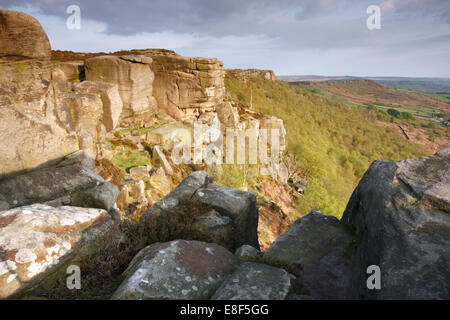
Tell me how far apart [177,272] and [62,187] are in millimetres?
2732

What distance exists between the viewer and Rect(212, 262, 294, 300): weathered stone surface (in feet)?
7.50

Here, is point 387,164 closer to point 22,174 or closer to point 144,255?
point 144,255

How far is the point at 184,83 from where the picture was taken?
15.4m

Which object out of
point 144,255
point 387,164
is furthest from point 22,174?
point 387,164

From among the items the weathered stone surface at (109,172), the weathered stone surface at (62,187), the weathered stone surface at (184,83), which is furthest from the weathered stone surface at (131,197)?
the weathered stone surface at (184,83)

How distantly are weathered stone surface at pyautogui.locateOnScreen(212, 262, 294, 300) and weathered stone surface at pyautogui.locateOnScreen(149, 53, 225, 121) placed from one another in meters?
13.8

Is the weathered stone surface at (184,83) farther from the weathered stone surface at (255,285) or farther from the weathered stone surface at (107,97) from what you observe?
the weathered stone surface at (255,285)

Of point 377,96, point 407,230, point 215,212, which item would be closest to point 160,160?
point 215,212

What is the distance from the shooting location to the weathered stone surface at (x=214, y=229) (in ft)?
13.3

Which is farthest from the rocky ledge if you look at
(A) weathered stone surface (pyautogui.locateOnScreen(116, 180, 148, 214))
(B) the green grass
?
(B) the green grass

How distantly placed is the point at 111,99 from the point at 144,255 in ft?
34.4

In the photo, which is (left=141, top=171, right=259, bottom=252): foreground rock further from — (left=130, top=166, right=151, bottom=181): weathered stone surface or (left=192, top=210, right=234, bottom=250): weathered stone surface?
(left=130, top=166, right=151, bottom=181): weathered stone surface

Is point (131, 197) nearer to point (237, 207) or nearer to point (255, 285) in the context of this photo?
point (237, 207)
